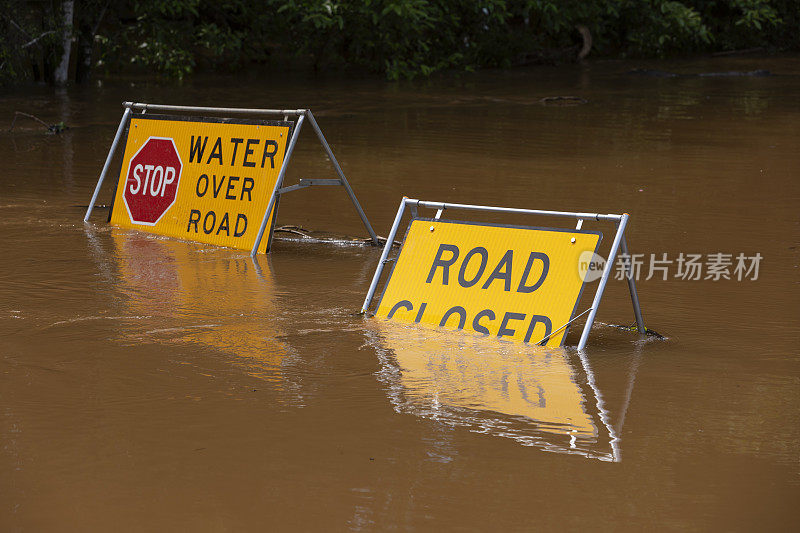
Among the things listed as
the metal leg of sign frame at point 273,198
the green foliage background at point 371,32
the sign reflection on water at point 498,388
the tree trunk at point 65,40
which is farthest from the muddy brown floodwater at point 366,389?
the green foliage background at point 371,32

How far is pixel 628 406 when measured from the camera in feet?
15.3

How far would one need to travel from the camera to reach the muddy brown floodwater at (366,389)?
12.1ft

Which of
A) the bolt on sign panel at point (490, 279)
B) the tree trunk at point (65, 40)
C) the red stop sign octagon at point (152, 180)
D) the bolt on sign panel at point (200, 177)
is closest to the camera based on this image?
the bolt on sign panel at point (490, 279)

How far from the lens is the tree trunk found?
21.0 metres

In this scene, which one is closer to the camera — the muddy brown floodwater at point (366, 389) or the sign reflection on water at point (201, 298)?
the muddy brown floodwater at point (366, 389)

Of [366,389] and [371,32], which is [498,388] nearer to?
[366,389]

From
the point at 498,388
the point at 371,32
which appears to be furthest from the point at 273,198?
the point at 371,32

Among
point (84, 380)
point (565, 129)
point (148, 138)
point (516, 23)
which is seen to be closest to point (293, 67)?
point (516, 23)

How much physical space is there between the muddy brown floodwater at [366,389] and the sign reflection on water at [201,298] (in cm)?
2

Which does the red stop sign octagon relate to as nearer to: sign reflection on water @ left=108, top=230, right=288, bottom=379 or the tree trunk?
sign reflection on water @ left=108, top=230, right=288, bottom=379

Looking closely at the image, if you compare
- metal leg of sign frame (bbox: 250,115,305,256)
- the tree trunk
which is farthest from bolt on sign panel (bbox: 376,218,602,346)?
the tree trunk

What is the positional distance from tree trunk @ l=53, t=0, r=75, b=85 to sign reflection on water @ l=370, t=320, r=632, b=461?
17201 mm

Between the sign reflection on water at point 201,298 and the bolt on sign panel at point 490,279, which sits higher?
the bolt on sign panel at point 490,279

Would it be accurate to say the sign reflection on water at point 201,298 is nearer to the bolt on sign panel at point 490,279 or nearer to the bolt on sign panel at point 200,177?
the bolt on sign panel at point 200,177
